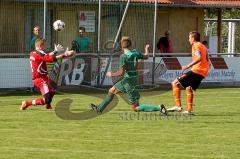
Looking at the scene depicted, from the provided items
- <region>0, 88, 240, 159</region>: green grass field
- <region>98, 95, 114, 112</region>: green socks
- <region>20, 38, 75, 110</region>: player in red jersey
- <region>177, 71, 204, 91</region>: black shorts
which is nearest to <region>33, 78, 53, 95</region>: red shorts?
<region>20, 38, 75, 110</region>: player in red jersey

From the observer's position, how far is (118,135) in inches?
606

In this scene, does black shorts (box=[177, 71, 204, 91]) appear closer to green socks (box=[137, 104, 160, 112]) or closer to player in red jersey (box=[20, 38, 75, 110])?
green socks (box=[137, 104, 160, 112])

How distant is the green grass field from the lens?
42.8 feet

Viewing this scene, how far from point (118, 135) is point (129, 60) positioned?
13.6ft

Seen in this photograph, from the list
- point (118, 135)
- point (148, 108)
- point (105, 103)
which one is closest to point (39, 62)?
point (105, 103)

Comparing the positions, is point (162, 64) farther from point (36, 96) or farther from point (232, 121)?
point (232, 121)

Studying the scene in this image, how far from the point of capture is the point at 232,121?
59.4 feet

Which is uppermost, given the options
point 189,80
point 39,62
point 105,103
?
point 39,62

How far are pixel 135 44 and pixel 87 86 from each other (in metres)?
3.85

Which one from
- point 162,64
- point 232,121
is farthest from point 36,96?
point 232,121

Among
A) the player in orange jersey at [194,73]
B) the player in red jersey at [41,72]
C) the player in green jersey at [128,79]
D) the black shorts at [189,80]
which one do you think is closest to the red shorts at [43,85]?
the player in red jersey at [41,72]

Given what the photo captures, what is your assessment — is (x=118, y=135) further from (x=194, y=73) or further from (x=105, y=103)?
(x=194, y=73)

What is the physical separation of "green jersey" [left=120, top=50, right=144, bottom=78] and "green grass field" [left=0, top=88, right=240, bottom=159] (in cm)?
95

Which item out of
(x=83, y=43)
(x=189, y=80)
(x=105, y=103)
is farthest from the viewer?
(x=83, y=43)
